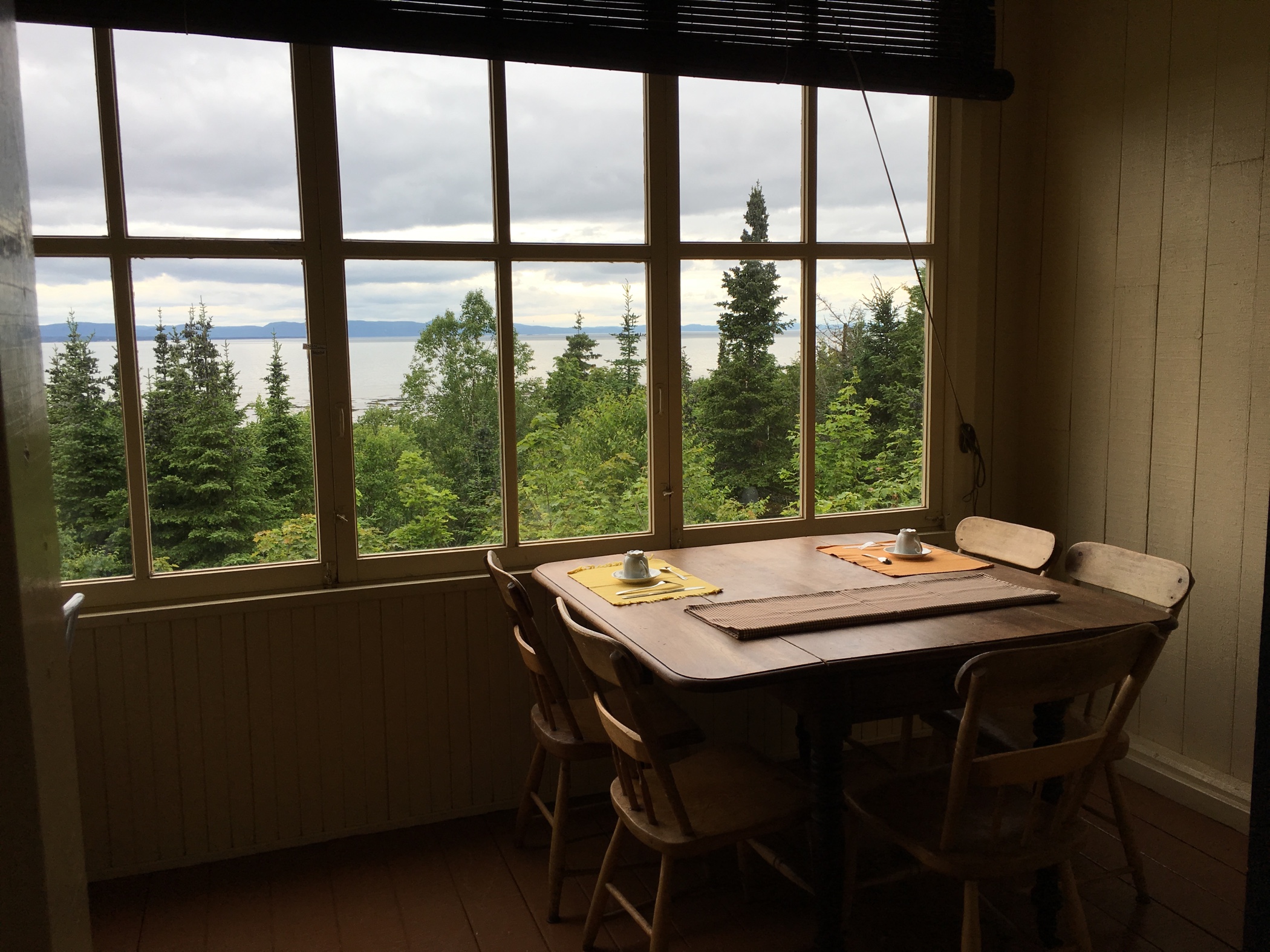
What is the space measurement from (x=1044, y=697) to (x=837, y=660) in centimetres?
41

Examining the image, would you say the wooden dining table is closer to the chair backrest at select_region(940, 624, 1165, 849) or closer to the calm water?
the chair backrest at select_region(940, 624, 1165, 849)

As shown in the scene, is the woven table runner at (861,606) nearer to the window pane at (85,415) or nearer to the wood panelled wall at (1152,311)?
the wood panelled wall at (1152,311)

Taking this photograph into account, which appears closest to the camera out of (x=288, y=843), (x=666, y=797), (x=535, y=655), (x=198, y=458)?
(x=666, y=797)

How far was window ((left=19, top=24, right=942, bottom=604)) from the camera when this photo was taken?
2693mm

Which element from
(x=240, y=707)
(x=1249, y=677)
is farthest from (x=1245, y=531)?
(x=240, y=707)

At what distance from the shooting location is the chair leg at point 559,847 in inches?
98.6

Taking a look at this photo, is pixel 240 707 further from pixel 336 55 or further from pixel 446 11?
pixel 446 11

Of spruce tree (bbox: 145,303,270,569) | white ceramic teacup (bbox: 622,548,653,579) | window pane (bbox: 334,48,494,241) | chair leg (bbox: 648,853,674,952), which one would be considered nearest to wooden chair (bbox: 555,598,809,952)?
chair leg (bbox: 648,853,674,952)

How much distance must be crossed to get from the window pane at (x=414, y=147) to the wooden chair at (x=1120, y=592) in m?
2.05

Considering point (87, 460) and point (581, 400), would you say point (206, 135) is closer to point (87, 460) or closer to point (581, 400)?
point (87, 460)

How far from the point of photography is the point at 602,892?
2291 millimetres

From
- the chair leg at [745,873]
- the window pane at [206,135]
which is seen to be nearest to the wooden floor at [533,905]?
the chair leg at [745,873]

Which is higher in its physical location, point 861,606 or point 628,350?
point 628,350

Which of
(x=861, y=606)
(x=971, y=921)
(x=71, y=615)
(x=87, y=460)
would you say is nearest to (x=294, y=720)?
(x=87, y=460)
